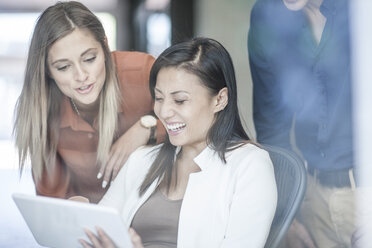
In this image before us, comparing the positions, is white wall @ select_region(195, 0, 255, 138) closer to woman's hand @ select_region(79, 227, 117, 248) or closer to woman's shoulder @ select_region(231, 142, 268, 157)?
woman's shoulder @ select_region(231, 142, 268, 157)

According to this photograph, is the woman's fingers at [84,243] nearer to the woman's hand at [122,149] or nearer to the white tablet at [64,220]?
the white tablet at [64,220]

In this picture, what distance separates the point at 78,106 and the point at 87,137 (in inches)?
4.3

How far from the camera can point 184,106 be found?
1358 mm

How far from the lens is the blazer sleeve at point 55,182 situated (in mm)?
1556

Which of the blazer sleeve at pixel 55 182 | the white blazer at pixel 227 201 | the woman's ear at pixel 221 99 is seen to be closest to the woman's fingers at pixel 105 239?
the white blazer at pixel 227 201

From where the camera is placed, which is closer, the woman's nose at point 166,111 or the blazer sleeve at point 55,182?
the woman's nose at point 166,111

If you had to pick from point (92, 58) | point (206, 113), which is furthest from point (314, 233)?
point (92, 58)

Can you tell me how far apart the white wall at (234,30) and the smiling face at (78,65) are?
33 cm

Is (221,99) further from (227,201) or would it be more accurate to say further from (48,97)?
(48,97)

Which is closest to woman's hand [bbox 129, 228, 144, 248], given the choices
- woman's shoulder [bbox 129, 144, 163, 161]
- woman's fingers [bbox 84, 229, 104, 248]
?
woman's fingers [bbox 84, 229, 104, 248]

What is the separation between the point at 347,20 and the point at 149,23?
24.2 inches

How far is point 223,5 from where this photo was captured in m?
1.49

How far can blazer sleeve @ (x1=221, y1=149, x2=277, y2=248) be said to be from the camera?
1.33 meters

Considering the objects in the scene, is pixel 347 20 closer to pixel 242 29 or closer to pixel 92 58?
pixel 242 29
